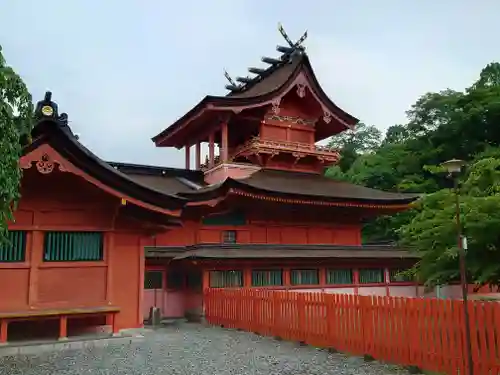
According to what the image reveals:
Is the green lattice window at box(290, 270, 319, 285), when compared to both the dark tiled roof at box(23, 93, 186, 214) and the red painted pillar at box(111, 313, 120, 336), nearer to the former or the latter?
the dark tiled roof at box(23, 93, 186, 214)

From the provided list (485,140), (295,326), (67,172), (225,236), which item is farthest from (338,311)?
(485,140)

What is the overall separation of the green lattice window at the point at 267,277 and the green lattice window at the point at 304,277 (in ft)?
1.81

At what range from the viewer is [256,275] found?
17.7 meters

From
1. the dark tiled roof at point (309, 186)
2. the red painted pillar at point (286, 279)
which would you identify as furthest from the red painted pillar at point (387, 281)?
the red painted pillar at point (286, 279)

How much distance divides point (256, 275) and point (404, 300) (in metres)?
9.24

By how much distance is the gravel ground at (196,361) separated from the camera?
8.55 meters

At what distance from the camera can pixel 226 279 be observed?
17094mm

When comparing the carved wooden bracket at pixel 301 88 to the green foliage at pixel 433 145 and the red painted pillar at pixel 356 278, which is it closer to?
the green foliage at pixel 433 145

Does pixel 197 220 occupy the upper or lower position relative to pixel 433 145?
lower

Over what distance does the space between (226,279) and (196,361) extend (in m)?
7.60

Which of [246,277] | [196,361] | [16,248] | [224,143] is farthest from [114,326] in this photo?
[224,143]

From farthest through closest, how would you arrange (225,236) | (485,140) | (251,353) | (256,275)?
1. (485,140)
2. (225,236)
3. (256,275)
4. (251,353)

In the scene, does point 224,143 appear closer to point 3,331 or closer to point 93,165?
point 93,165

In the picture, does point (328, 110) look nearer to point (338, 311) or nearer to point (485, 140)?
point (338, 311)
